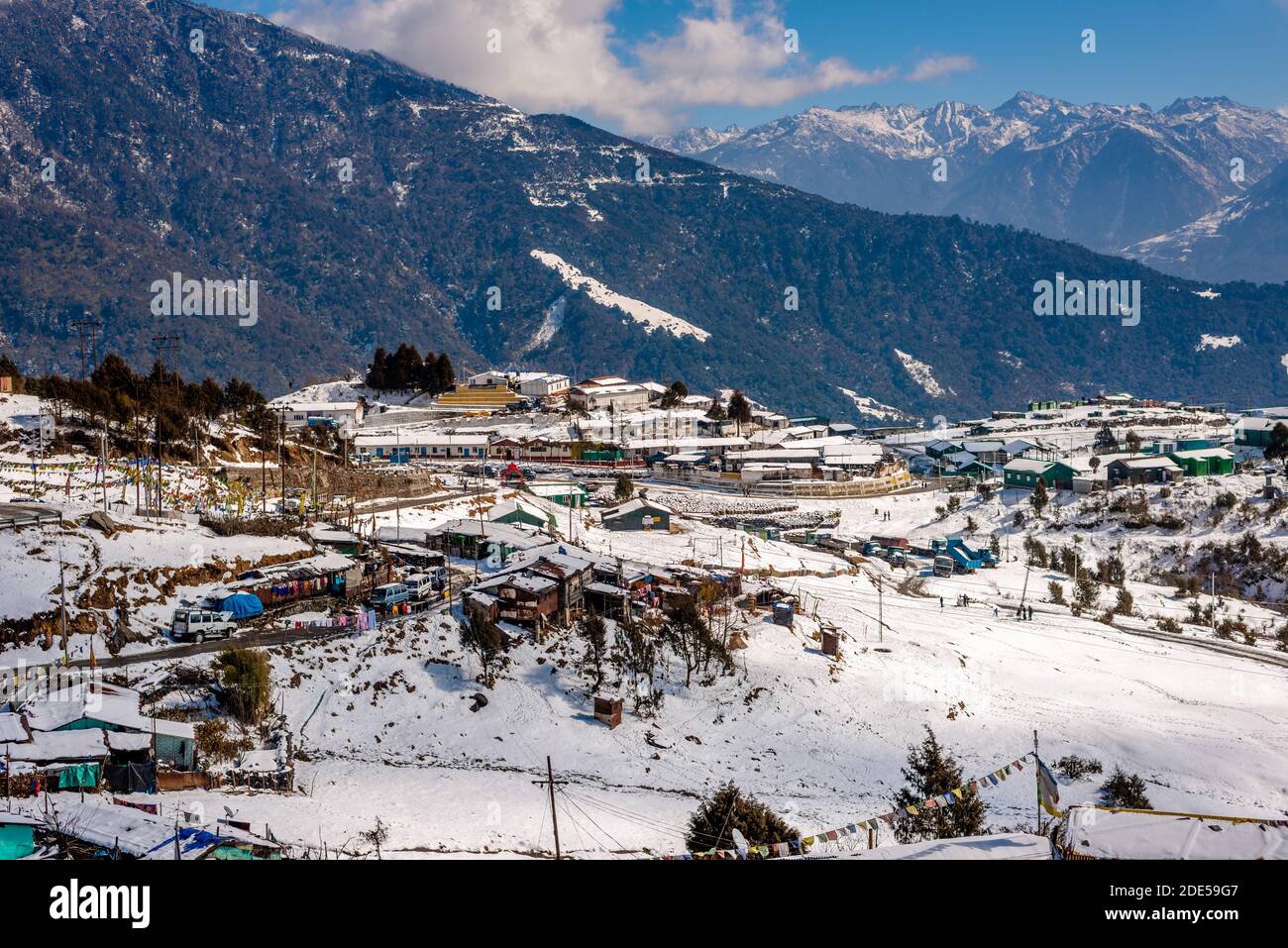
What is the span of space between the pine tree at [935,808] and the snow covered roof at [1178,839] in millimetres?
8136

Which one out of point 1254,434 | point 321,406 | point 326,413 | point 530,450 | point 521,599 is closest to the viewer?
point 521,599

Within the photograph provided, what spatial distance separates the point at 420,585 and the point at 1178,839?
21.1 m

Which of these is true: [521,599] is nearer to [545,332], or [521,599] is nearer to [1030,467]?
[1030,467]

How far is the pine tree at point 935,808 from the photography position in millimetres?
17266

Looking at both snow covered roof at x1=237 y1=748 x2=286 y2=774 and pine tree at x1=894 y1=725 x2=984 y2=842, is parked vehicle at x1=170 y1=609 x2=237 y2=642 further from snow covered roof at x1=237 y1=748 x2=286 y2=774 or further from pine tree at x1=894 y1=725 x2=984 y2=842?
pine tree at x1=894 y1=725 x2=984 y2=842

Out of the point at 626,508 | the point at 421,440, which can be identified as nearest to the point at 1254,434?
the point at 626,508

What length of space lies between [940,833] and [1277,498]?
132 ft

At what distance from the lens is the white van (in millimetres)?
26853

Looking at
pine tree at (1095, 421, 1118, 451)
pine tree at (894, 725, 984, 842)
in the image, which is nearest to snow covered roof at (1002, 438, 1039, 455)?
pine tree at (1095, 421, 1118, 451)

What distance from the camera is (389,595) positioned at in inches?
1040
